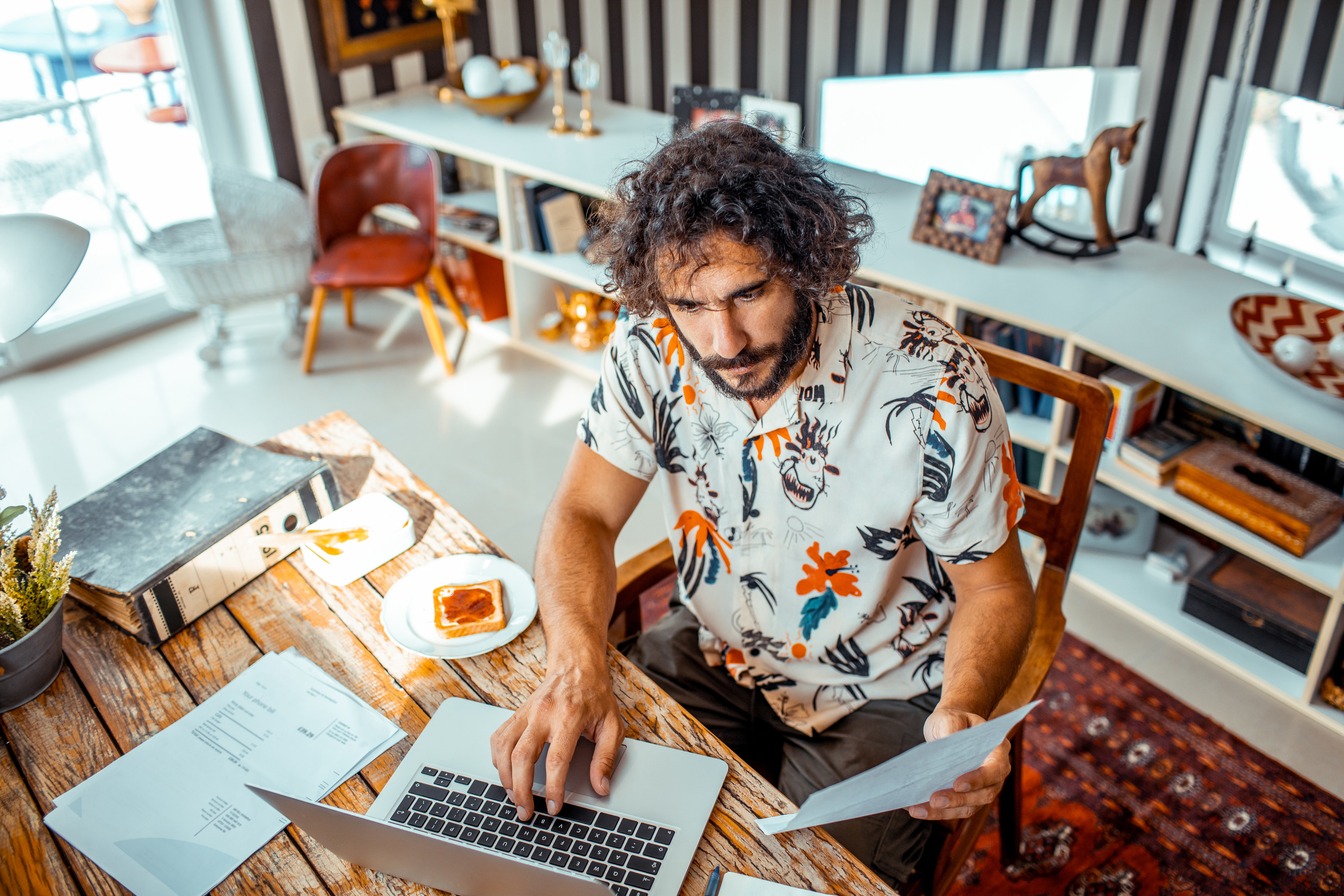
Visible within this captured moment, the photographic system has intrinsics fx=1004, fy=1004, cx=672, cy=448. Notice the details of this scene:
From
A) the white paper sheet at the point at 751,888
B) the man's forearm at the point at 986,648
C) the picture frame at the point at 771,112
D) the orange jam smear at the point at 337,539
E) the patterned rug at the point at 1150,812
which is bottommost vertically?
the patterned rug at the point at 1150,812

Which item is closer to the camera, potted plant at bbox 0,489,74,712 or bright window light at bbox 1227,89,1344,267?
potted plant at bbox 0,489,74,712

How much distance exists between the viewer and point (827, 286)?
1246mm

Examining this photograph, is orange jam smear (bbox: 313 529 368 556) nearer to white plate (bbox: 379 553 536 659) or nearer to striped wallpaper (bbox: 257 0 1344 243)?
white plate (bbox: 379 553 536 659)

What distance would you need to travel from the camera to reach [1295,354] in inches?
79.4

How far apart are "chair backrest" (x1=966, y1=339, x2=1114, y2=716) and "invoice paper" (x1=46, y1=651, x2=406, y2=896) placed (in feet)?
2.84

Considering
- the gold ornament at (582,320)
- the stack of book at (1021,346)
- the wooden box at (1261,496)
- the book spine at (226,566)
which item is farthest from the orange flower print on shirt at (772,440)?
the gold ornament at (582,320)

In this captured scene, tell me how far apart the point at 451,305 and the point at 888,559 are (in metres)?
2.55

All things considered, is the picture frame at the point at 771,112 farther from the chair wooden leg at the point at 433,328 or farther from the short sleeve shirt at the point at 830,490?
the short sleeve shirt at the point at 830,490

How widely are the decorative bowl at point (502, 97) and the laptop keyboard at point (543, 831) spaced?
281 centimetres

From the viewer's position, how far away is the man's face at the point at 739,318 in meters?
1.21

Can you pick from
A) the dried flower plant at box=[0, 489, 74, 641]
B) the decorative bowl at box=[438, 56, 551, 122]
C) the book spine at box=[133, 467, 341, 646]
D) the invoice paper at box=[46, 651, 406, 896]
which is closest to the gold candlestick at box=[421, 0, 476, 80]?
the decorative bowl at box=[438, 56, 551, 122]

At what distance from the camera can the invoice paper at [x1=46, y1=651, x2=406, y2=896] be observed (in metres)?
1.08

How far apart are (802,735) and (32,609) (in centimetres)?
104

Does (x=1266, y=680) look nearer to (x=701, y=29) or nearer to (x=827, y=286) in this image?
(x=827, y=286)
